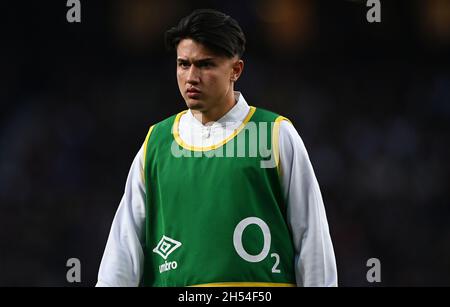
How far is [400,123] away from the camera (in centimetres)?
623

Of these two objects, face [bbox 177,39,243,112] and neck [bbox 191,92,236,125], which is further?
neck [bbox 191,92,236,125]

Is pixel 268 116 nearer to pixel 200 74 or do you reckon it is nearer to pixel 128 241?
pixel 200 74

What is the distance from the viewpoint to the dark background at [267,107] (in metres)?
5.77

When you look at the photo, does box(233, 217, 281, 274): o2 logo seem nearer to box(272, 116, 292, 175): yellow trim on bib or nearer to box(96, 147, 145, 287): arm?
box(272, 116, 292, 175): yellow trim on bib

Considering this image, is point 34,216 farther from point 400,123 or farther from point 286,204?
point 286,204

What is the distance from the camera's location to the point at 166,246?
309 centimetres

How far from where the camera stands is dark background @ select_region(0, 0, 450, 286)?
Answer: 18.9 feet

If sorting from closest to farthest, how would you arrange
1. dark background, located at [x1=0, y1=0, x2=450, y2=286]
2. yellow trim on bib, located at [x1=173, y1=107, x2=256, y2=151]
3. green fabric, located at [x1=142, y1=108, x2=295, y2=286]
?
green fabric, located at [x1=142, y1=108, x2=295, y2=286] < yellow trim on bib, located at [x1=173, y1=107, x2=256, y2=151] < dark background, located at [x1=0, y1=0, x2=450, y2=286]

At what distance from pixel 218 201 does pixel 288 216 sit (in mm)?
254

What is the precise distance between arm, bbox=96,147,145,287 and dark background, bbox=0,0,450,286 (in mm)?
2370

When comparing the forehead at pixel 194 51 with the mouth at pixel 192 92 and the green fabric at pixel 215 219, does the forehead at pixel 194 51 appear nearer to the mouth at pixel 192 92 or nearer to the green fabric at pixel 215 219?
the mouth at pixel 192 92

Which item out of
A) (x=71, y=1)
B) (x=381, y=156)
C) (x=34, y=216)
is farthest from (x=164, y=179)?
(x=381, y=156)

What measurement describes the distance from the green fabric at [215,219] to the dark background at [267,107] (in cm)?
249

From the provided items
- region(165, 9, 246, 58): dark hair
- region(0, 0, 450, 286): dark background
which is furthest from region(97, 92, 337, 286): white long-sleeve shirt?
region(0, 0, 450, 286): dark background
